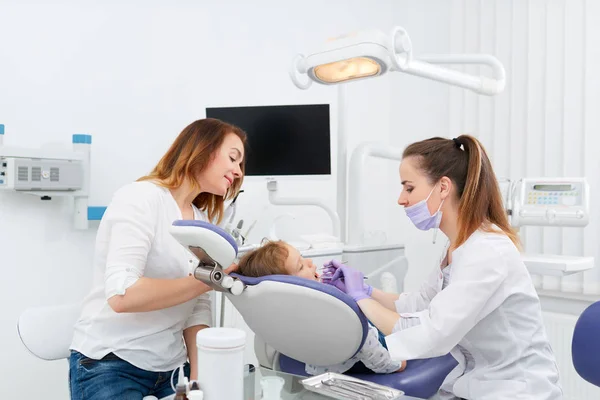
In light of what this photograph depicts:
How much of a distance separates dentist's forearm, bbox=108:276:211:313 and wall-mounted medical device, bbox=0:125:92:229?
1.09 metres

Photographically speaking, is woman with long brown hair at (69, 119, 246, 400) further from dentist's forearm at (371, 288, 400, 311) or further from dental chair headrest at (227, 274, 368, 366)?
dentist's forearm at (371, 288, 400, 311)

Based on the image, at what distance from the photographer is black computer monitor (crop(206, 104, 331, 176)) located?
9.46ft

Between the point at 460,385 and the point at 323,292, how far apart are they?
0.50 meters

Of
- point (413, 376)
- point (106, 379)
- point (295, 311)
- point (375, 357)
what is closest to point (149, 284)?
point (106, 379)

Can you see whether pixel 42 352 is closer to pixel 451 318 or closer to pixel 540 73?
pixel 451 318

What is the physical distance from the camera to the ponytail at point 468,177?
1.52 meters

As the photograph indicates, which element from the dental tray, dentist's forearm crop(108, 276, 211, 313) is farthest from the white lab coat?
dentist's forearm crop(108, 276, 211, 313)

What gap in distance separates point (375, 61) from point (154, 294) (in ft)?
3.70

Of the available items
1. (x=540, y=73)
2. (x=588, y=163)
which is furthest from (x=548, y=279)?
(x=540, y=73)

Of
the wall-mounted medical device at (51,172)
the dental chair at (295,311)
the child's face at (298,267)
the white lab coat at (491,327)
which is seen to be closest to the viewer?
the dental chair at (295,311)

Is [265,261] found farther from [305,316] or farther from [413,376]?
[413,376]

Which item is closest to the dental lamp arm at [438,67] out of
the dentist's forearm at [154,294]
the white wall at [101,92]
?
the dentist's forearm at [154,294]

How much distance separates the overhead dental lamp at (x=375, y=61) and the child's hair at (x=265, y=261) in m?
0.75

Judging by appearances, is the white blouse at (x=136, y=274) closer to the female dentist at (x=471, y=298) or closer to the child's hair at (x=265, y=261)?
the child's hair at (x=265, y=261)
